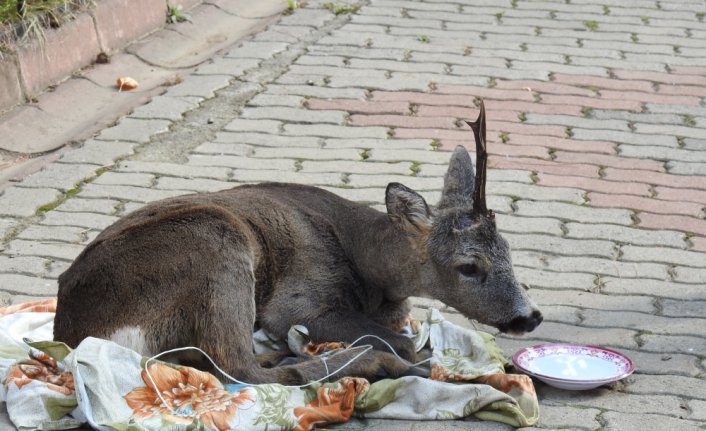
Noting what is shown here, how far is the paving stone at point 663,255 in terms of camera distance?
6426mm

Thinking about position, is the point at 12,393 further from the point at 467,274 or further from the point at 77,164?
the point at 77,164

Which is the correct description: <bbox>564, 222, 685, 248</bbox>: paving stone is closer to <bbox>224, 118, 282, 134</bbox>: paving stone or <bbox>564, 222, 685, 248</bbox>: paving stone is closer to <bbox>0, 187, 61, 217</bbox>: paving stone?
<bbox>224, 118, 282, 134</bbox>: paving stone

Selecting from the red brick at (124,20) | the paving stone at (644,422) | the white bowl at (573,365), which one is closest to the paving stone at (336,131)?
the red brick at (124,20)

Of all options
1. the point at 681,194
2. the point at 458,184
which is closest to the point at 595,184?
the point at 681,194

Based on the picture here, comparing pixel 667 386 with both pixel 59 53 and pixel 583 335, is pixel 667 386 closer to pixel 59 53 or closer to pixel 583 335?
pixel 583 335

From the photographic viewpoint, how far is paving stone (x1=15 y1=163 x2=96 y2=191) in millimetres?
7293

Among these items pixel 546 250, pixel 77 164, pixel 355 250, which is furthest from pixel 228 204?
pixel 77 164

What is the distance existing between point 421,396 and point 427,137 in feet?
11.5

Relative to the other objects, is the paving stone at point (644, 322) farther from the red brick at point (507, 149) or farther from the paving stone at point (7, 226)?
the paving stone at point (7, 226)

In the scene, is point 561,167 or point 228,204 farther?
point 561,167

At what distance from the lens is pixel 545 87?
8.96m

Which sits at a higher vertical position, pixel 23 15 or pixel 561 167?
pixel 23 15

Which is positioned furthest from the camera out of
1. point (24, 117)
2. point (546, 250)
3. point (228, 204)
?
point (24, 117)

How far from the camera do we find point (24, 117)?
809cm
